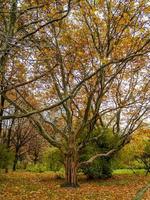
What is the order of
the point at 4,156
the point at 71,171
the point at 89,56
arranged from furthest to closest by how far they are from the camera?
the point at 4,156
the point at 71,171
the point at 89,56

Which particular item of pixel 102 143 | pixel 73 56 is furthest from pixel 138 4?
pixel 102 143

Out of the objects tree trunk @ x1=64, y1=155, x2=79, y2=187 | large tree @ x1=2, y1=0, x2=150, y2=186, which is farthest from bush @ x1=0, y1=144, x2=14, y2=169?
tree trunk @ x1=64, y1=155, x2=79, y2=187

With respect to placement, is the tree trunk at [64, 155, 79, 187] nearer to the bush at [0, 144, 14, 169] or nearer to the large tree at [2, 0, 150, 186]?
the large tree at [2, 0, 150, 186]

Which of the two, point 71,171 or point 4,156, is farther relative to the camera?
point 4,156

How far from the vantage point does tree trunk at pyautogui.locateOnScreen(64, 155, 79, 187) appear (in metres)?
17.4

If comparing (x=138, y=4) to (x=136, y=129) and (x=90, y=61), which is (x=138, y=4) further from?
(x=136, y=129)

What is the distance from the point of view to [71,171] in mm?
17672

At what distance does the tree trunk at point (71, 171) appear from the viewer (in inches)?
685

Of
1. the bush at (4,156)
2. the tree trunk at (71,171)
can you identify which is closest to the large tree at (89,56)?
the tree trunk at (71,171)

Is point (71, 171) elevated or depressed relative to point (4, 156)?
depressed

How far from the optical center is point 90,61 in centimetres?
1616

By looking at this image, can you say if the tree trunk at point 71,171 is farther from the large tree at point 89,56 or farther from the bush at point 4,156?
the bush at point 4,156

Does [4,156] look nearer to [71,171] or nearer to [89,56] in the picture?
[71,171]

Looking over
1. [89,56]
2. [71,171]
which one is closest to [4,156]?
[71,171]
